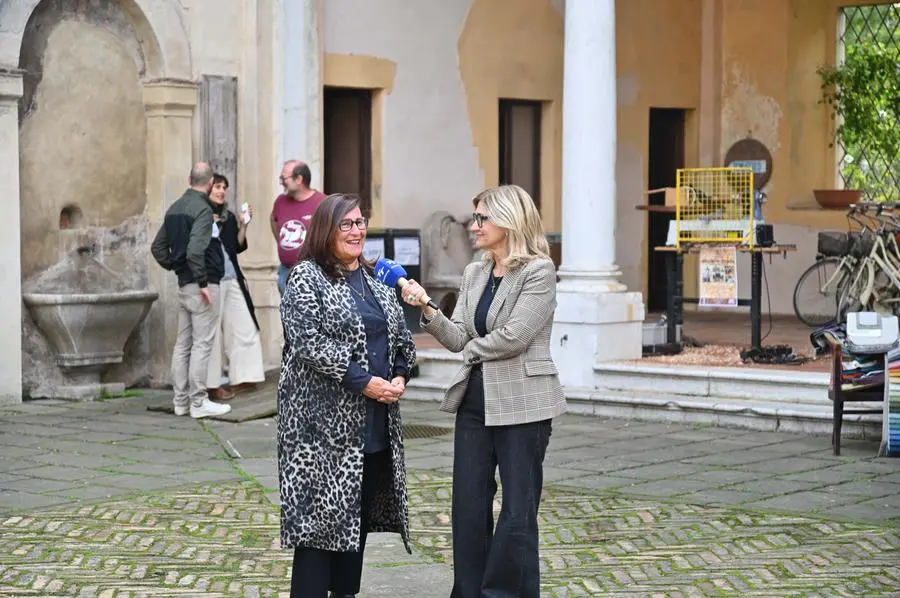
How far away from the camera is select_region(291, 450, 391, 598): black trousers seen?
5.52 metres

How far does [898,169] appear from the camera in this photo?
16.5 m

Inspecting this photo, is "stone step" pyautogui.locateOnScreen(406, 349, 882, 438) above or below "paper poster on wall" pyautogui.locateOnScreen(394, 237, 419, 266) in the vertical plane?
below

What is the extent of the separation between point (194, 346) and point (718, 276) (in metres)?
4.07

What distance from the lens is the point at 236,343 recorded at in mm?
12047

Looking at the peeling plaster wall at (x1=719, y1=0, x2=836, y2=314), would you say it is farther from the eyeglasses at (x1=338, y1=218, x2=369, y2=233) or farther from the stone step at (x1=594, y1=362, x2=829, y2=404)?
the eyeglasses at (x1=338, y1=218, x2=369, y2=233)

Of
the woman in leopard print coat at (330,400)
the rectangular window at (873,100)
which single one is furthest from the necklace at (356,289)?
the rectangular window at (873,100)

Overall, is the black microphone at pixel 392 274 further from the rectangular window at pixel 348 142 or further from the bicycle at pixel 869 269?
the rectangular window at pixel 348 142

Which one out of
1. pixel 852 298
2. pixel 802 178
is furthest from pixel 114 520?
pixel 802 178

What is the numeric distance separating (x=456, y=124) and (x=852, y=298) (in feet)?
15.1

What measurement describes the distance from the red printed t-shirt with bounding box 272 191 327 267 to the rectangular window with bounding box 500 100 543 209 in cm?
493

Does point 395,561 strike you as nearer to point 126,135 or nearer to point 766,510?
point 766,510

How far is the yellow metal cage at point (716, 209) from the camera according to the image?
12.0 meters

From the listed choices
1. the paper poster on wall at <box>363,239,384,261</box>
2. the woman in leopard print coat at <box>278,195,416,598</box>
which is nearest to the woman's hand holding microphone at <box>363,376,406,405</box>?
the woman in leopard print coat at <box>278,195,416,598</box>

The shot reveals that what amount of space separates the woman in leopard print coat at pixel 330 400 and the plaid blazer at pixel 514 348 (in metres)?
0.34
